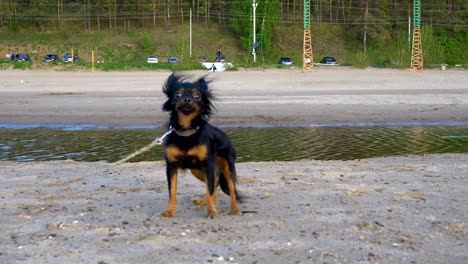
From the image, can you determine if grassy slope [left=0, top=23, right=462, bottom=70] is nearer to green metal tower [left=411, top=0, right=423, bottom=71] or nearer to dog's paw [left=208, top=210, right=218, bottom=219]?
green metal tower [left=411, top=0, right=423, bottom=71]

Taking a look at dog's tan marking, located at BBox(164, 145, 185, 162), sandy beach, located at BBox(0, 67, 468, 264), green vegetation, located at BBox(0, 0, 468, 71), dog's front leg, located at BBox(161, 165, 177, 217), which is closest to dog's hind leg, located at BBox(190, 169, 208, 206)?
sandy beach, located at BBox(0, 67, 468, 264)

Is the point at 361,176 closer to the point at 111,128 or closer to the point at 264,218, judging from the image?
the point at 264,218

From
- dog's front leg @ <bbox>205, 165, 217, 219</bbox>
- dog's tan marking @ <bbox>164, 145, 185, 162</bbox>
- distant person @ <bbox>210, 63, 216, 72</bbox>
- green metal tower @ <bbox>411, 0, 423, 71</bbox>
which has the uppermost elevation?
green metal tower @ <bbox>411, 0, 423, 71</bbox>

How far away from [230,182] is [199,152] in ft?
2.71

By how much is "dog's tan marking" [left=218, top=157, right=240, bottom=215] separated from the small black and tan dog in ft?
0.04

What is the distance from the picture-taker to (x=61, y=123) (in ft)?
63.7

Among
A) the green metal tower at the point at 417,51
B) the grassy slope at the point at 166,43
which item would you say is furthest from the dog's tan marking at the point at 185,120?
the grassy slope at the point at 166,43

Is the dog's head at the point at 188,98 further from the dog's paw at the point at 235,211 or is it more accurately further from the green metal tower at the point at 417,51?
the green metal tower at the point at 417,51

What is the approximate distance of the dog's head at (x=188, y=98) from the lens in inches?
254

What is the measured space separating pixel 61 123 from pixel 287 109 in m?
7.50

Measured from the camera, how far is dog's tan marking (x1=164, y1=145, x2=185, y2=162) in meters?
6.44

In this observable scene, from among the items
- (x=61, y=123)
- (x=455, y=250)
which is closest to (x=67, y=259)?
(x=455, y=250)

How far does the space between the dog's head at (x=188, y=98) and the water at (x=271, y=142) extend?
18.9 ft

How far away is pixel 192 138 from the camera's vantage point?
645 cm
